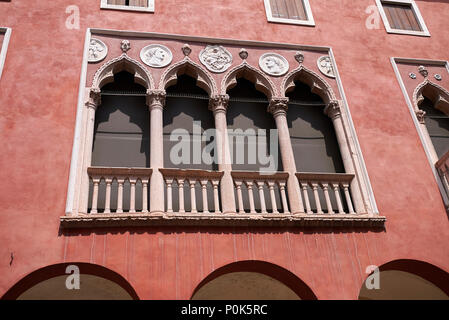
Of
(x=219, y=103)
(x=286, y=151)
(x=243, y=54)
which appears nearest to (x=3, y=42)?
(x=219, y=103)

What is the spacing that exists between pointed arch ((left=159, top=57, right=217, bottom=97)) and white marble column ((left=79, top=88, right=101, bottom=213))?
1.14m

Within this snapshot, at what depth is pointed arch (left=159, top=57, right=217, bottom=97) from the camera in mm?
7805

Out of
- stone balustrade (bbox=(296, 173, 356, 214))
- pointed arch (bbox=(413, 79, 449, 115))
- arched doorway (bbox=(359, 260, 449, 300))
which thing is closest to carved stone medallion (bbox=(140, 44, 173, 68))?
stone balustrade (bbox=(296, 173, 356, 214))

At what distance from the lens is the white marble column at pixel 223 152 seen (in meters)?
6.68

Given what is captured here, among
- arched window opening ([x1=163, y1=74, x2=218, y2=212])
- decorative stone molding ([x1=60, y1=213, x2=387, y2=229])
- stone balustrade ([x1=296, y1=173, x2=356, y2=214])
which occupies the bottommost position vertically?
decorative stone molding ([x1=60, y1=213, x2=387, y2=229])

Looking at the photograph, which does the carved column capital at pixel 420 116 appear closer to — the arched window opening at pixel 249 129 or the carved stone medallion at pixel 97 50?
the arched window opening at pixel 249 129

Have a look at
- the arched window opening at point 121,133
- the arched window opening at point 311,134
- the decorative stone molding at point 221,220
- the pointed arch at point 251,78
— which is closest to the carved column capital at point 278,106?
the pointed arch at point 251,78

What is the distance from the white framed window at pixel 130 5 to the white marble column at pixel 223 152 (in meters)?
2.45

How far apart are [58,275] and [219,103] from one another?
375 centimetres

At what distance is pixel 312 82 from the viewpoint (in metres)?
8.45

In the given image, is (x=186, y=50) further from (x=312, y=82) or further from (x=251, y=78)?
(x=312, y=82)

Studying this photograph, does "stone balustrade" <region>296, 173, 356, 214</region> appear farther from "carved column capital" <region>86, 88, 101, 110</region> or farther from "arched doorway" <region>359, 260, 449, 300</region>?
"carved column capital" <region>86, 88, 101, 110</region>

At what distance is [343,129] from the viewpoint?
793 cm

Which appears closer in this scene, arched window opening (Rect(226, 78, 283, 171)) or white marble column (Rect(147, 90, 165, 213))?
white marble column (Rect(147, 90, 165, 213))
